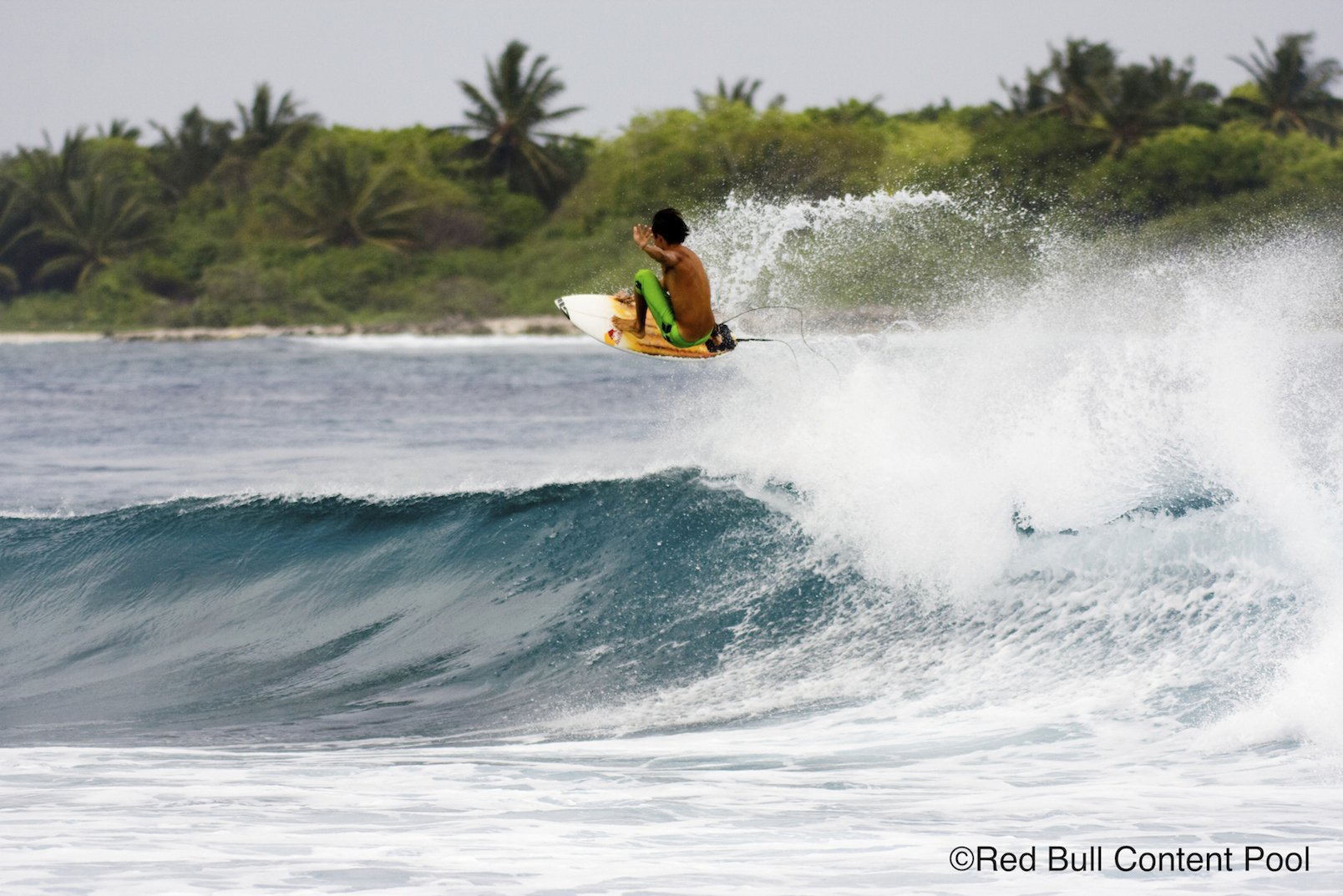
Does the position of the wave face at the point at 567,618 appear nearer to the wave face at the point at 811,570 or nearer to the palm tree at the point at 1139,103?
the wave face at the point at 811,570

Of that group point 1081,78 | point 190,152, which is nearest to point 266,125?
point 190,152

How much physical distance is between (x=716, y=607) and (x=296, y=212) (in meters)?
64.2

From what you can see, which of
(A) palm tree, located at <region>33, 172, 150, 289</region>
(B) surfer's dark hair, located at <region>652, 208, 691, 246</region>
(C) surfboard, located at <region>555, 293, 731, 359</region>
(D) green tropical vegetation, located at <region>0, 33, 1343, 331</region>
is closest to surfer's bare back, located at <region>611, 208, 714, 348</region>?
(B) surfer's dark hair, located at <region>652, 208, 691, 246</region>

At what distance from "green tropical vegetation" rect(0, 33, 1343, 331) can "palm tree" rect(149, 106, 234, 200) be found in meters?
0.17

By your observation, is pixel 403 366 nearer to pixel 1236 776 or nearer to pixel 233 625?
pixel 233 625

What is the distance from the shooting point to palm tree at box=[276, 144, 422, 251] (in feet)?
226

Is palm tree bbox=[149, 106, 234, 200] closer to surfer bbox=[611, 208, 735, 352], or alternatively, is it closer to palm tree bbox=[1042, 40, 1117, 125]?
palm tree bbox=[1042, 40, 1117, 125]

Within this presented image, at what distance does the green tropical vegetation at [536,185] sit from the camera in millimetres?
60031

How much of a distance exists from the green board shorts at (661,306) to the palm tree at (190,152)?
75.9 m

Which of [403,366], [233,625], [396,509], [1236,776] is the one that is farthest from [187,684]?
[403,366]

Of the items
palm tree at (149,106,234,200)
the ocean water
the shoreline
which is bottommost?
the ocean water

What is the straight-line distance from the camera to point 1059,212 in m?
60.0

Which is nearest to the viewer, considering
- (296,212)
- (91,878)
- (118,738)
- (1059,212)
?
(91,878)

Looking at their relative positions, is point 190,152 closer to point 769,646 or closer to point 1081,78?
point 1081,78
